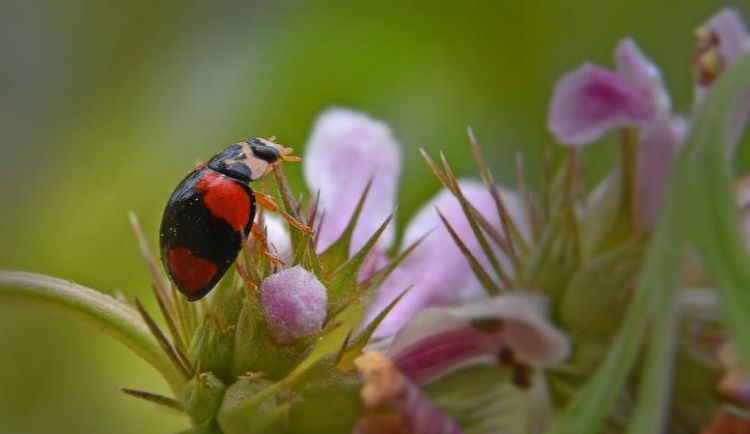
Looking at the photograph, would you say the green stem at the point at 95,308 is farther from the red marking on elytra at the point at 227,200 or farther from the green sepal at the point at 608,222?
the green sepal at the point at 608,222

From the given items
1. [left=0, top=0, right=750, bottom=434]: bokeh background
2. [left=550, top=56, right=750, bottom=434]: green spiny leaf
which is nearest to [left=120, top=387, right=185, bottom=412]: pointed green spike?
[left=550, top=56, right=750, bottom=434]: green spiny leaf

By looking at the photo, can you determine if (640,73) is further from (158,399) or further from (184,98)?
(184,98)

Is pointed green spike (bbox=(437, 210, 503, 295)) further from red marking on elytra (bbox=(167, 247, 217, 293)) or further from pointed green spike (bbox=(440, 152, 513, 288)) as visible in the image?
red marking on elytra (bbox=(167, 247, 217, 293))

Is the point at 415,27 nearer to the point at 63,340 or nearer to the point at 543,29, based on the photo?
the point at 543,29

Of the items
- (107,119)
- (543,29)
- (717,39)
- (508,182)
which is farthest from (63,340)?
(717,39)

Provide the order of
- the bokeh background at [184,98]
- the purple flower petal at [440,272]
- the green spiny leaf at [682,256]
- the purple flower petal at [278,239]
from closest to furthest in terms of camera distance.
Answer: the green spiny leaf at [682,256] → the purple flower petal at [278,239] → the purple flower petal at [440,272] → the bokeh background at [184,98]

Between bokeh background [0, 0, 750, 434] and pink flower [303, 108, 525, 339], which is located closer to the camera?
pink flower [303, 108, 525, 339]

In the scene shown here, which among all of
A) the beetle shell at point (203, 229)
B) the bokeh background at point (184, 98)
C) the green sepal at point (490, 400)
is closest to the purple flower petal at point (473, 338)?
the green sepal at point (490, 400)

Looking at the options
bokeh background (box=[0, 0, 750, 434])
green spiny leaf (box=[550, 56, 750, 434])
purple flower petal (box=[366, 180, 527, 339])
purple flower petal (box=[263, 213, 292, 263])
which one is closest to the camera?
green spiny leaf (box=[550, 56, 750, 434])
